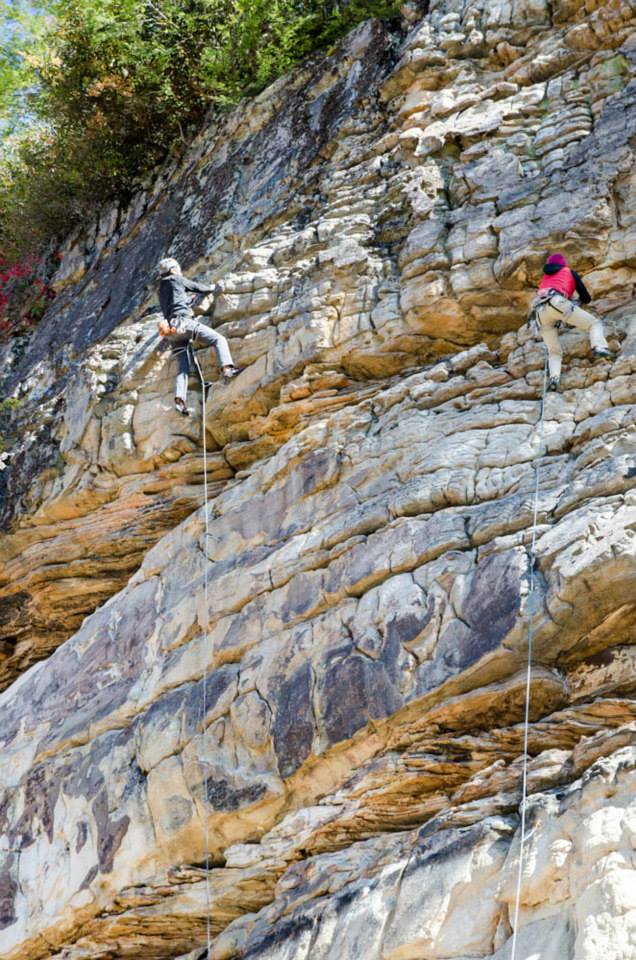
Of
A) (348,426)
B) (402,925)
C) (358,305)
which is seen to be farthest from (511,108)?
(402,925)

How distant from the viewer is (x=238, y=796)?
11.4 meters

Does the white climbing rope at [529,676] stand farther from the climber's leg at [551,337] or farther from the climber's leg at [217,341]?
the climber's leg at [217,341]

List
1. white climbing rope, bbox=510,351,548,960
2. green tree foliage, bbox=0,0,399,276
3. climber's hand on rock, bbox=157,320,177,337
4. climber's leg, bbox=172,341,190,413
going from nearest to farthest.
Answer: white climbing rope, bbox=510,351,548,960, climber's leg, bbox=172,341,190,413, climber's hand on rock, bbox=157,320,177,337, green tree foliage, bbox=0,0,399,276

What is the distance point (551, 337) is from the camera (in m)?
11.8

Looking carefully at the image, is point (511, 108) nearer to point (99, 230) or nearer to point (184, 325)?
point (184, 325)

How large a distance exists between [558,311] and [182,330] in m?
4.70

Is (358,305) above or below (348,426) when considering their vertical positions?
above

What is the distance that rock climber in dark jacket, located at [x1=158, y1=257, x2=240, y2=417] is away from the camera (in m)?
14.0

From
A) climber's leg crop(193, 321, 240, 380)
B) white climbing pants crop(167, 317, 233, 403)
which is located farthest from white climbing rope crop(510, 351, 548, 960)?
white climbing pants crop(167, 317, 233, 403)

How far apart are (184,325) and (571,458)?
5.31 metres

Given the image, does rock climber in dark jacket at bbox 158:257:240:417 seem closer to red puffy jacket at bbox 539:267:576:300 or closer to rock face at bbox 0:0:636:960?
rock face at bbox 0:0:636:960

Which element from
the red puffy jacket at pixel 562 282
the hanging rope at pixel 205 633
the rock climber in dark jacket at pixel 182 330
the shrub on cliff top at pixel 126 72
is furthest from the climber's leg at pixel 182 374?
the shrub on cliff top at pixel 126 72

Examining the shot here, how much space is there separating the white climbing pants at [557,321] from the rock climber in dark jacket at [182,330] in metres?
3.94

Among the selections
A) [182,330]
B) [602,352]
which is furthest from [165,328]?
[602,352]
